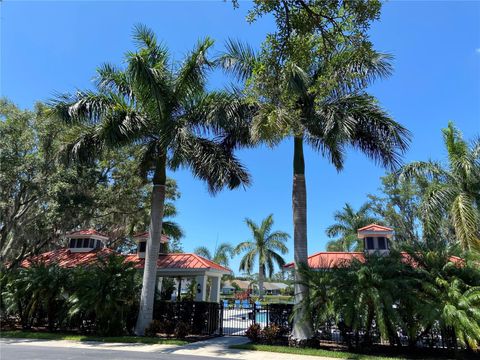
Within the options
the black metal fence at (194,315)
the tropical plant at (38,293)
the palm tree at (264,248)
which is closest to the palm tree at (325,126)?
the black metal fence at (194,315)

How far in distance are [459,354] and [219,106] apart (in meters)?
11.9

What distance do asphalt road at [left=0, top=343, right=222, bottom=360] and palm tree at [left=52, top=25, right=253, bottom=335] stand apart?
347 centimetres

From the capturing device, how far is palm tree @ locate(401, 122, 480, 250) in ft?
45.7

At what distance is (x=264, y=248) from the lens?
36781 millimetres

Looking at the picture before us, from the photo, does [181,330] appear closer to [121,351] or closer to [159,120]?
[121,351]

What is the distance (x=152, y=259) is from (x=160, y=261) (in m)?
4.33

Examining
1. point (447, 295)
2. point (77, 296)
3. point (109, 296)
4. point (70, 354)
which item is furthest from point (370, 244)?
point (70, 354)

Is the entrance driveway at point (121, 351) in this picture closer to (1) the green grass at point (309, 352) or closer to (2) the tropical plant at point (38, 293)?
(1) the green grass at point (309, 352)

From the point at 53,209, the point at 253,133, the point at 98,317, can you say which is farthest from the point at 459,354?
the point at 53,209

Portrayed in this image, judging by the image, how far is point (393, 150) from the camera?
44.9 feet

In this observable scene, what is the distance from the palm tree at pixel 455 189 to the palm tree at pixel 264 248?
70.3 ft

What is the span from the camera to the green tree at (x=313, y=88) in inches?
267

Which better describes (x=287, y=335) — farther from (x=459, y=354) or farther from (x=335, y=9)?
(x=335, y=9)

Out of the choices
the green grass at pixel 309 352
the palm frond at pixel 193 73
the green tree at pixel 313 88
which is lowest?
the green grass at pixel 309 352
